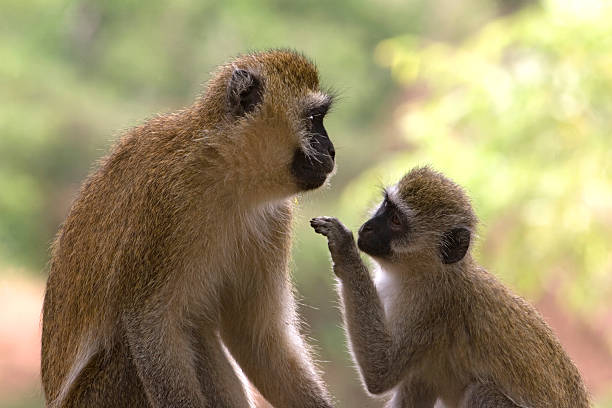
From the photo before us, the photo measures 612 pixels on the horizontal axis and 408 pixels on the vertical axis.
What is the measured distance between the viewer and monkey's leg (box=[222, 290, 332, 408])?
3250mm

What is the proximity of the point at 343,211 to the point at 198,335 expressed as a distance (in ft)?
16.0

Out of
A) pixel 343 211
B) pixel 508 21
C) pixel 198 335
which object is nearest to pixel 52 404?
pixel 198 335

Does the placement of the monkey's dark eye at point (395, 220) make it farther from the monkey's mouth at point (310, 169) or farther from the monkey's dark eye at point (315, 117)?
the monkey's dark eye at point (315, 117)

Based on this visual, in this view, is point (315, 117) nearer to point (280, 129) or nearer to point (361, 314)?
point (280, 129)

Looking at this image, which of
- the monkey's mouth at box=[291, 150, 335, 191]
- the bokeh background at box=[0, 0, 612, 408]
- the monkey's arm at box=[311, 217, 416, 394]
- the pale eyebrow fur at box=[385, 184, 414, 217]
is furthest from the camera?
the bokeh background at box=[0, 0, 612, 408]

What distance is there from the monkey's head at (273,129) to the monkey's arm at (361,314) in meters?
0.21

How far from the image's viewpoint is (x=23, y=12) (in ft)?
33.4

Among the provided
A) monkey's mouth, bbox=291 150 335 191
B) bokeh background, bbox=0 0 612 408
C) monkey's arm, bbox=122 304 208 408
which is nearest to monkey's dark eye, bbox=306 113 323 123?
monkey's mouth, bbox=291 150 335 191

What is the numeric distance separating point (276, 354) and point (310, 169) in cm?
74

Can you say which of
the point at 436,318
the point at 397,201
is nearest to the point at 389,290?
the point at 436,318

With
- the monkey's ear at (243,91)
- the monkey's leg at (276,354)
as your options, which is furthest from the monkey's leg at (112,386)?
the monkey's ear at (243,91)

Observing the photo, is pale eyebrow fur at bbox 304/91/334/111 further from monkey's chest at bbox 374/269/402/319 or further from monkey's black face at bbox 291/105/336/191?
monkey's chest at bbox 374/269/402/319

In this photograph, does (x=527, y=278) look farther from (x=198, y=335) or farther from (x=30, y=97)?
(x=30, y=97)

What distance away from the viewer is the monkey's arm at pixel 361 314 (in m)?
3.07
